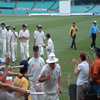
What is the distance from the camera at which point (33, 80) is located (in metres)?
9.78

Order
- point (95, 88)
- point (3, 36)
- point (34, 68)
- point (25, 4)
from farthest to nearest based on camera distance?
point (25, 4) < point (3, 36) < point (34, 68) < point (95, 88)

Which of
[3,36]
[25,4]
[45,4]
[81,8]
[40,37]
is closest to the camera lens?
[40,37]

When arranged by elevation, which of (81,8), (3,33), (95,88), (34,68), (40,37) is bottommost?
(95,88)

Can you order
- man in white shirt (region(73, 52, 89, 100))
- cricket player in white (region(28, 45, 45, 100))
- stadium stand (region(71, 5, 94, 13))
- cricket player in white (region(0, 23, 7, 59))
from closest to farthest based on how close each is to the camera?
man in white shirt (region(73, 52, 89, 100))
cricket player in white (region(28, 45, 45, 100))
cricket player in white (region(0, 23, 7, 59))
stadium stand (region(71, 5, 94, 13))

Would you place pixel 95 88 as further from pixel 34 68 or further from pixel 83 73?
pixel 34 68

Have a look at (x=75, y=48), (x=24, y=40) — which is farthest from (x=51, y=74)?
(x=75, y=48)

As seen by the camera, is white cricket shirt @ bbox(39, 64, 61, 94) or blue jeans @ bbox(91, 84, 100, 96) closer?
blue jeans @ bbox(91, 84, 100, 96)

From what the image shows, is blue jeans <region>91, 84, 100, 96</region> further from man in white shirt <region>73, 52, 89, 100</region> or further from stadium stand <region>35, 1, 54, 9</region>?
stadium stand <region>35, 1, 54, 9</region>

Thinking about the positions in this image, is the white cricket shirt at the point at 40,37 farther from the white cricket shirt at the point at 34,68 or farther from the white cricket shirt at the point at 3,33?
the white cricket shirt at the point at 34,68

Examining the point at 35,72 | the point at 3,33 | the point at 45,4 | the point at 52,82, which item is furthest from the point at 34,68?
the point at 45,4

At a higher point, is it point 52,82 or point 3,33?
point 3,33

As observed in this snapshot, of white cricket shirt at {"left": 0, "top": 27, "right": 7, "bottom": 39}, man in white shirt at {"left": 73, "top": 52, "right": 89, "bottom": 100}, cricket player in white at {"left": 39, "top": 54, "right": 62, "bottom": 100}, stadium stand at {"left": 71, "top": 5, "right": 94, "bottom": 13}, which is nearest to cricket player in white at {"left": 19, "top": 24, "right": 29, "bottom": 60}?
white cricket shirt at {"left": 0, "top": 27, "right": 7, "bottom": 39}

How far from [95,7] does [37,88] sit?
8436 centimetres

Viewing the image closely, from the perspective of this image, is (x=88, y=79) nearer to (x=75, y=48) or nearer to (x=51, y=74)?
(x=51, y=74)
